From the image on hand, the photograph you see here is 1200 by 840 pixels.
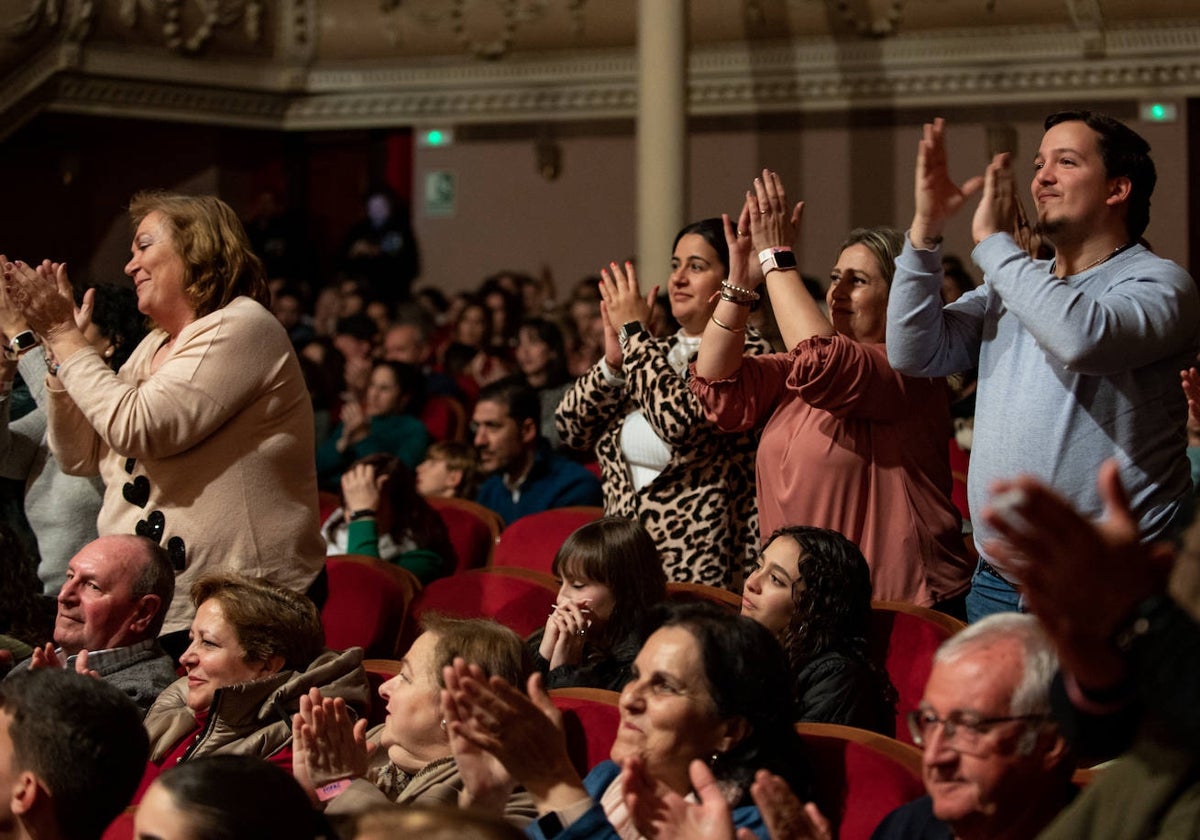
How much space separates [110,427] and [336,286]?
6129mm

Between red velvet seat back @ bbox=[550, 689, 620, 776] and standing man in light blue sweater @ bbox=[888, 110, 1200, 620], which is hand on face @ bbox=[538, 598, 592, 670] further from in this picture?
standing man in light blue sweater @ bbox=[888, 110, 1200, 620]

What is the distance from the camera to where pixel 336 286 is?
8578 mm

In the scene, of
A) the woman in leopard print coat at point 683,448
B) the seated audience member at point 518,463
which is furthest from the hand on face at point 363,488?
the woman in leopard print coat at point 683,448

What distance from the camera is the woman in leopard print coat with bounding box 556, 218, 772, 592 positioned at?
3074 mm

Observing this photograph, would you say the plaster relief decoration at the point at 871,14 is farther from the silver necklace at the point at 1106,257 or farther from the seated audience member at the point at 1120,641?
the seated audience member at the point at 1120,641

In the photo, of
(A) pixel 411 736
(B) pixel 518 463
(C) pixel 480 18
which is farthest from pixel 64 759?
(C) pixel 480 18

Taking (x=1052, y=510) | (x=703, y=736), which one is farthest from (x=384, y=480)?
(x=1052, y=510)

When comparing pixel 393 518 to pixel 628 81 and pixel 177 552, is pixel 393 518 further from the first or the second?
pixel 628 81

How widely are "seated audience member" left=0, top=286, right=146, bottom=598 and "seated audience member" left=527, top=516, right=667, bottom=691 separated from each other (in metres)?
1.08

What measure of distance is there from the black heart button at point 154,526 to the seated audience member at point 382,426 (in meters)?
2.41

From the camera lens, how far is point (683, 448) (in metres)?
3.09

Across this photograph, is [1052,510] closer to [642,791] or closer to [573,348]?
[642,791]

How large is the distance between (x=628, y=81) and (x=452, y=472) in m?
4.67

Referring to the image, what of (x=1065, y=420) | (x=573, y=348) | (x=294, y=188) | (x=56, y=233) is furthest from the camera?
(x=294, y=188)
